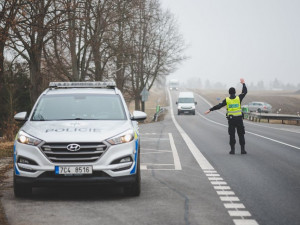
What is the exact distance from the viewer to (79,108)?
9172mm

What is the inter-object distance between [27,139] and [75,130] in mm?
703

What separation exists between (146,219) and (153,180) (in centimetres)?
351

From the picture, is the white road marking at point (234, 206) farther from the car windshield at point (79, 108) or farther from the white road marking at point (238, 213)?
the car windshield at point (79, 108)

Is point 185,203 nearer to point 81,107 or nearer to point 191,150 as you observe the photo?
point 81,107

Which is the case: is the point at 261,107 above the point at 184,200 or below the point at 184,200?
below

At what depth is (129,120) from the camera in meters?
8.89

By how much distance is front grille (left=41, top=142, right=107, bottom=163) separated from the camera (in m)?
7.63

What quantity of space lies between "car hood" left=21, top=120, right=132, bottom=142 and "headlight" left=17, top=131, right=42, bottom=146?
0.20 ft

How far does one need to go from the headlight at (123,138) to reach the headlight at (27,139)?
3.38 feet

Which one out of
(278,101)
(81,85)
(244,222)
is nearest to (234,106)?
(81,85)

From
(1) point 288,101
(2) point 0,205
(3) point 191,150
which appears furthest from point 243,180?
(1) point 288,101

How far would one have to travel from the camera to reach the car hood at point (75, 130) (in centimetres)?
768

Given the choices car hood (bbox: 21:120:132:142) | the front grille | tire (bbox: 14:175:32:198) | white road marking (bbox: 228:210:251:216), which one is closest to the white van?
car hood (bbox: 21:120:132:142)

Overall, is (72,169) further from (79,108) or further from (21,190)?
(79,108)
